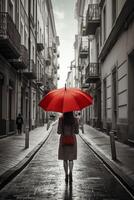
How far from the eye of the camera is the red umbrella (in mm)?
7973

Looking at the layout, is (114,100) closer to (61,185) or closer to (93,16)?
(93,16)

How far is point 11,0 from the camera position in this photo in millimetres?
24859

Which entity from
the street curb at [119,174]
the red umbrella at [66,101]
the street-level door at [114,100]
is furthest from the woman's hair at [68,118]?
the street-level door at [114,100]

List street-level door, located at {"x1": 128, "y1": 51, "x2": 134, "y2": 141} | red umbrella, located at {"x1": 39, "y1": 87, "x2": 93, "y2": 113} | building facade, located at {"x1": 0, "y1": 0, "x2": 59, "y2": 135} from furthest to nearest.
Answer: building facade, located at {"x1": 0, "y1": 0, "x2": 59, "y2": 135} < street-level door, located at {"x1": 128, "y1": 51, "x2": 134, "y2": 141} < red umbrella, located at {"x1": 39, "y1": 87, "x2": 93, "y2": 113}

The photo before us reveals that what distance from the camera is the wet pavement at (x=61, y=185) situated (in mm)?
7105

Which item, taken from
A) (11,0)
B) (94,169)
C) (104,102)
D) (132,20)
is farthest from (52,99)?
(104,102)

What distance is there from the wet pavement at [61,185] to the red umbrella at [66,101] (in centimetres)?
145

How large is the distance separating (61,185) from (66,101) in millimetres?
1600

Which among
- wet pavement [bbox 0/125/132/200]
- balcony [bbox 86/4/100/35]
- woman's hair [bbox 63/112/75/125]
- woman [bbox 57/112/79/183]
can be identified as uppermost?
balcony [bbox 86/4/100/35]

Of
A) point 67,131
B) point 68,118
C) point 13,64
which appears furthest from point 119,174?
point 13,64

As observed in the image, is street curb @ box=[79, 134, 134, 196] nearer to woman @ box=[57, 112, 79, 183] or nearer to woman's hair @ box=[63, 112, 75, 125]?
woman @ box=[57, 112, 79, 183]

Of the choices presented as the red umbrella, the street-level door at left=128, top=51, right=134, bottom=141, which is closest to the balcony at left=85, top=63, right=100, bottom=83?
the street-level door at left=128, top=51, right=134, bottom=141

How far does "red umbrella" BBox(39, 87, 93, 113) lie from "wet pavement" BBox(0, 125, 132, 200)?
1451mm

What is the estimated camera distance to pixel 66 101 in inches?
316
